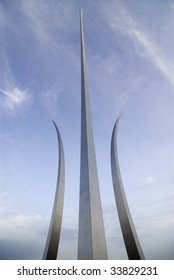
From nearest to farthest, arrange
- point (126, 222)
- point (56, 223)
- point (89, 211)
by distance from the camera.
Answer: point (89, 211) → point (126, 222) → point (56, 223)

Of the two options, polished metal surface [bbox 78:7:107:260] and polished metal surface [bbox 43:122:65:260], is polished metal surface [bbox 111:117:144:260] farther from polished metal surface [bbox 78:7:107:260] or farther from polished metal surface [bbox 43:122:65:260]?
polished metal surface [bbox 43:122:65:260]

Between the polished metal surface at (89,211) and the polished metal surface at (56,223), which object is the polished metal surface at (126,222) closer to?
the polished metal surface at (89,211)

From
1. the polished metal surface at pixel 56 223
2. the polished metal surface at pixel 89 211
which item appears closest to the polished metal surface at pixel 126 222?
the polished metal surface at pixel 89 211

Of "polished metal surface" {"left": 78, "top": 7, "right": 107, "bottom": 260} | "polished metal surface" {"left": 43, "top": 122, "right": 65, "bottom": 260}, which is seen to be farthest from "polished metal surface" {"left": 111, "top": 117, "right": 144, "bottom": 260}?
"polished metal surface" {"left": 43, "top": 122, "right": 65, "bottom": 260}

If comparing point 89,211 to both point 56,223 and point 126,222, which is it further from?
point 56,223

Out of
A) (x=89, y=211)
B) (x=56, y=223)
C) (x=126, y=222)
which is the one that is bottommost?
(x=89, y=211)

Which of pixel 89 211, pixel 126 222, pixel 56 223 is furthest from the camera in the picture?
pixel 56 223

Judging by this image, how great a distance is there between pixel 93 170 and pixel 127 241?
2931mm

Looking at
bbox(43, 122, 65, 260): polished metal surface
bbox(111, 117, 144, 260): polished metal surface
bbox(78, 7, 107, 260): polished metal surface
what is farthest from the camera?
bbox(43, 122, 65, 260): polished metal surface

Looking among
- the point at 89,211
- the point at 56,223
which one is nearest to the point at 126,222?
the point at 56,223

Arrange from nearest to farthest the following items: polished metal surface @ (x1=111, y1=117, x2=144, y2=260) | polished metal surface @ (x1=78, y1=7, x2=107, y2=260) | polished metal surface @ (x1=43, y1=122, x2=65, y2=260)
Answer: polished metal surface @ (x1=78, y1=7, x2=107, y2=260)
polished metal surface @ (x1=111, y1=117, x2=144, y2=260)
polished metal surface @ (x1=43, y1=122, x2=65, y2=260)

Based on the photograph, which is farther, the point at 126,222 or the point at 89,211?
the point at 126,222

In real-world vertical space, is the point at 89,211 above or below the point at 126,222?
below

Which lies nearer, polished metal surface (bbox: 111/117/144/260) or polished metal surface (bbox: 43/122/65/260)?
polished metal surface (bbox: 111/117/144/260)
